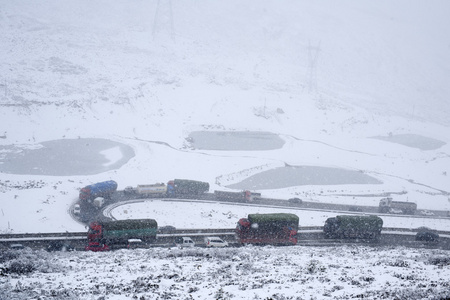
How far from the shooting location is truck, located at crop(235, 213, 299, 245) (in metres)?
27.5

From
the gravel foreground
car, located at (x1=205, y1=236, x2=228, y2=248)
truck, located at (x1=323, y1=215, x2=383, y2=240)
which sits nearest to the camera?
the gravel foreground

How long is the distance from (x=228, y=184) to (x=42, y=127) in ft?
123

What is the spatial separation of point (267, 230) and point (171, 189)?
51.7ft

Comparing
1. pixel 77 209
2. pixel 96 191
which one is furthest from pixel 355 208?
pixel 77 209

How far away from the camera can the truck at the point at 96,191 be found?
33750 mm

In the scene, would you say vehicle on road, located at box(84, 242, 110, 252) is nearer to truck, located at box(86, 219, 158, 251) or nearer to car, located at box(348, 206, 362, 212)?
truck, located at box(86, 219, 158, 251)

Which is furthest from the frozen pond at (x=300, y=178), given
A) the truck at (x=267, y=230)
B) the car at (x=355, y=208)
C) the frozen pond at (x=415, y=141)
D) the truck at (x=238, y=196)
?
the frozen pond at (x=415, y=141)

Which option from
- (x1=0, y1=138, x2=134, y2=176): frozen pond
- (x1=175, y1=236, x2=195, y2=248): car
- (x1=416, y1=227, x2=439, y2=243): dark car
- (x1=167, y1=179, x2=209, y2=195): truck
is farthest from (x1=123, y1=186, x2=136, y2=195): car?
(x1=416, y1=227, x2=439, y2=243): dark car

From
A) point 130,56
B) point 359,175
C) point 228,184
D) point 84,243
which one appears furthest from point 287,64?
point 84,243

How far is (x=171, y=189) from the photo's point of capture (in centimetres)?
3922

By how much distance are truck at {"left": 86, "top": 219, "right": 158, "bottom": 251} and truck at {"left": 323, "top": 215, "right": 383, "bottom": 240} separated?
660 inches

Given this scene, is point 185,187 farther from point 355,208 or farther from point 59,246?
point 355,208

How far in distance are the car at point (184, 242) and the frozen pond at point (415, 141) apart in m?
67.5

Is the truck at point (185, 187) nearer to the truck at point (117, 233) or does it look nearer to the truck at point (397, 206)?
the truck at point (117, 233)
